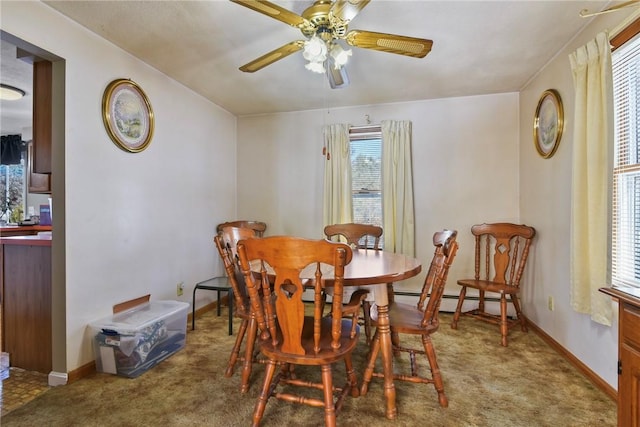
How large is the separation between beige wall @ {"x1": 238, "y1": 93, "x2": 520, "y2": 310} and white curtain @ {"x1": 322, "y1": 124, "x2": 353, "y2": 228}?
18 centimetres

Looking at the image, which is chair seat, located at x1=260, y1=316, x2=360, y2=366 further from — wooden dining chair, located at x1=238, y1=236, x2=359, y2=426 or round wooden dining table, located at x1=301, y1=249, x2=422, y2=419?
round wooden dining table, located at x1=301, y1=249, x2=422, y2=419

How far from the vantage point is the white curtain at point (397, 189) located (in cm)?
345

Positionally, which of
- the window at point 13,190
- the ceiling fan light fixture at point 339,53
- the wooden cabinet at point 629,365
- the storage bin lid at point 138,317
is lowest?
the storage bin lid at point 138,317

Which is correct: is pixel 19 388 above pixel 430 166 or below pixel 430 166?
below

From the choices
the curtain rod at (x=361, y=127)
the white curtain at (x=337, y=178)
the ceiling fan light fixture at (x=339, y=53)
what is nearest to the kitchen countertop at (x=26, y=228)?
the white curtain at (x=337, y=178)

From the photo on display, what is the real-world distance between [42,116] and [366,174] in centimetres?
296

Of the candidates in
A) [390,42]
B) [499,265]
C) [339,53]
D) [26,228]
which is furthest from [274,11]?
[26,228]

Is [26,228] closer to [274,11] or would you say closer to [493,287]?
[274,11]

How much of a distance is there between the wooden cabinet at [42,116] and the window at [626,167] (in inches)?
143

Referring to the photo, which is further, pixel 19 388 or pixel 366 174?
pixel 366 174

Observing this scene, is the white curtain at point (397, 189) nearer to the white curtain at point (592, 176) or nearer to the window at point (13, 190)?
the white curtain at point (592, 176)

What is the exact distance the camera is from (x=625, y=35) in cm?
176

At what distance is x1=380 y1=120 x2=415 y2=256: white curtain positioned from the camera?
3.45 meters

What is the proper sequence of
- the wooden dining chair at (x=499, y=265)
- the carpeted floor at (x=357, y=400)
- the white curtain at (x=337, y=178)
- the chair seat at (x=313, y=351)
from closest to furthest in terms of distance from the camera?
the chair seat at (x=313, y=351), the carpeted floor at (x=357, y=400), the wooden dining chair at (x=499, y=265), the white curtain at (x=337, y=178)
